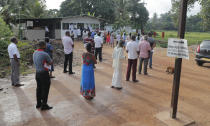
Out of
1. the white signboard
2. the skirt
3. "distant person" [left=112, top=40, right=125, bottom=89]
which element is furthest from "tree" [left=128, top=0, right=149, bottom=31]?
the white signboard

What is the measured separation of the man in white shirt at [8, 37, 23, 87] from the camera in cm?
591

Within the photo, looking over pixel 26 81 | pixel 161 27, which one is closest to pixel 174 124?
pixel 26 81

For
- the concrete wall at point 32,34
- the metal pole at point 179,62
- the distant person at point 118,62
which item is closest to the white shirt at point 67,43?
the distant person at point 118,62

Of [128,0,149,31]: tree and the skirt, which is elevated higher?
[128,0,149,31]: tree

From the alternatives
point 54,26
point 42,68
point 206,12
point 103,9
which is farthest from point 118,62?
point 103,9

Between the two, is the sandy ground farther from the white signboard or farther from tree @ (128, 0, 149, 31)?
tree @ (128, 0, 149, 31)

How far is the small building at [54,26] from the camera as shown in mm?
21453

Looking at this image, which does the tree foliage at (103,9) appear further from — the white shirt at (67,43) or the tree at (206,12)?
the white shirt at (67,43)

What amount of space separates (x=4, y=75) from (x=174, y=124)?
7020mm

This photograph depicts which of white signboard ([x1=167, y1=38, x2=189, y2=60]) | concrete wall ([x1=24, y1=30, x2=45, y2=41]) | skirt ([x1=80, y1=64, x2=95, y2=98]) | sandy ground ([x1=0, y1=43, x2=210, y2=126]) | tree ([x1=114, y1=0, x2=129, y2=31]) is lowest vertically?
sandy ground ([x1=0, y1=43, x2=210, y2=126])

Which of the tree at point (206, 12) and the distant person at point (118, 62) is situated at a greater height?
the tree at point (206, 12)

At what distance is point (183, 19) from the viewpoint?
389cm

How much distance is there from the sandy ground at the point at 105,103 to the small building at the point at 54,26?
15.2 m

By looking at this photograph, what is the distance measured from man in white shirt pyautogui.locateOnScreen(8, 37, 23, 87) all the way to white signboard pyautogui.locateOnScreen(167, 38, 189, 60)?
4637 millimetres
